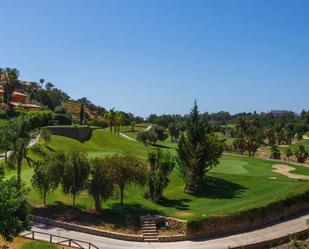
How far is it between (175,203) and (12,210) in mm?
23194

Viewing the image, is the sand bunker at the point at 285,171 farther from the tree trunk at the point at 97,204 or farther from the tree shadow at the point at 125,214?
the tree trunk at the point at 97,204

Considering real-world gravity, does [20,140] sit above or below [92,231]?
above

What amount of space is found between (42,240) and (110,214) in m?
8.13

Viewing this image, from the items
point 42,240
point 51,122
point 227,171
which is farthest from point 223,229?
point 51,122

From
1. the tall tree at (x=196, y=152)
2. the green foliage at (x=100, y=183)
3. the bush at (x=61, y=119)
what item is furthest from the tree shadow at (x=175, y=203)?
the bush at (x=61, y=119)

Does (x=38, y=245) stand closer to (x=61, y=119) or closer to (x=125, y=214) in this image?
(x=125, y=214)

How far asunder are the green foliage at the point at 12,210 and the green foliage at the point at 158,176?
19003 millimetres

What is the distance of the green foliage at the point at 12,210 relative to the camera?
67.7ft

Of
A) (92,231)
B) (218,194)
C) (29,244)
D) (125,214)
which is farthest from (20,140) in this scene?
A: (218,194)

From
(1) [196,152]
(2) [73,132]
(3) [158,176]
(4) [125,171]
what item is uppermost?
(2) [73,132]

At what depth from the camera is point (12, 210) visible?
20.9m

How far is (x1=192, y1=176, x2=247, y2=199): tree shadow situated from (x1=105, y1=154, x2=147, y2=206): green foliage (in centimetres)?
826

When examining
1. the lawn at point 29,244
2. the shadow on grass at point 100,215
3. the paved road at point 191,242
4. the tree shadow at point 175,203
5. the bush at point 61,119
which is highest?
the bush at point 61,119

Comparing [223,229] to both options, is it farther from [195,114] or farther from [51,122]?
[51,122]
